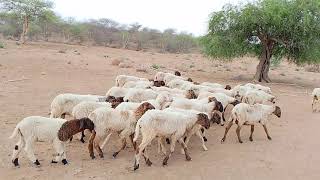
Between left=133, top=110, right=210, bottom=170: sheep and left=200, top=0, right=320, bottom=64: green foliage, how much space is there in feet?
47.3

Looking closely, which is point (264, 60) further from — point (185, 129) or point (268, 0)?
point (185, 129)

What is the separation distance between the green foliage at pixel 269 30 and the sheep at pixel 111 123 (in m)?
14.6

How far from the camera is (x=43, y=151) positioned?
8727mm

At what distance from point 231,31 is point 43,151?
54.3ft

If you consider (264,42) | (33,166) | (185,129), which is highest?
(264,42)

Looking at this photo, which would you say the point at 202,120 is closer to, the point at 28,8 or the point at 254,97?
the point at 254,97

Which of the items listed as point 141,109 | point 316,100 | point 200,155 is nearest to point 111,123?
point 141,109

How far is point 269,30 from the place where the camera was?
2258 cm

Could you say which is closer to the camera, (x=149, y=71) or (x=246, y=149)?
(x=246, y=149)

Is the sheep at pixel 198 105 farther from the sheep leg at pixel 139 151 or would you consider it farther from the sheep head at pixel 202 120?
the sheep leg at pixel 139 151

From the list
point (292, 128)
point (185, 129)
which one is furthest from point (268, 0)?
point (185, 129)

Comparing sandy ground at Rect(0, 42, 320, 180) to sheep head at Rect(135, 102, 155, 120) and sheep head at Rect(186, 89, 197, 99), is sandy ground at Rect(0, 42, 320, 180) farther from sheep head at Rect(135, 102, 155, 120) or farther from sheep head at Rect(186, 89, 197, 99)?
sheep head at Rect(186, 89, 197, 99)

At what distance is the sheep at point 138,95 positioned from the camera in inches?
442

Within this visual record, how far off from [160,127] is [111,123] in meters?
1.01
